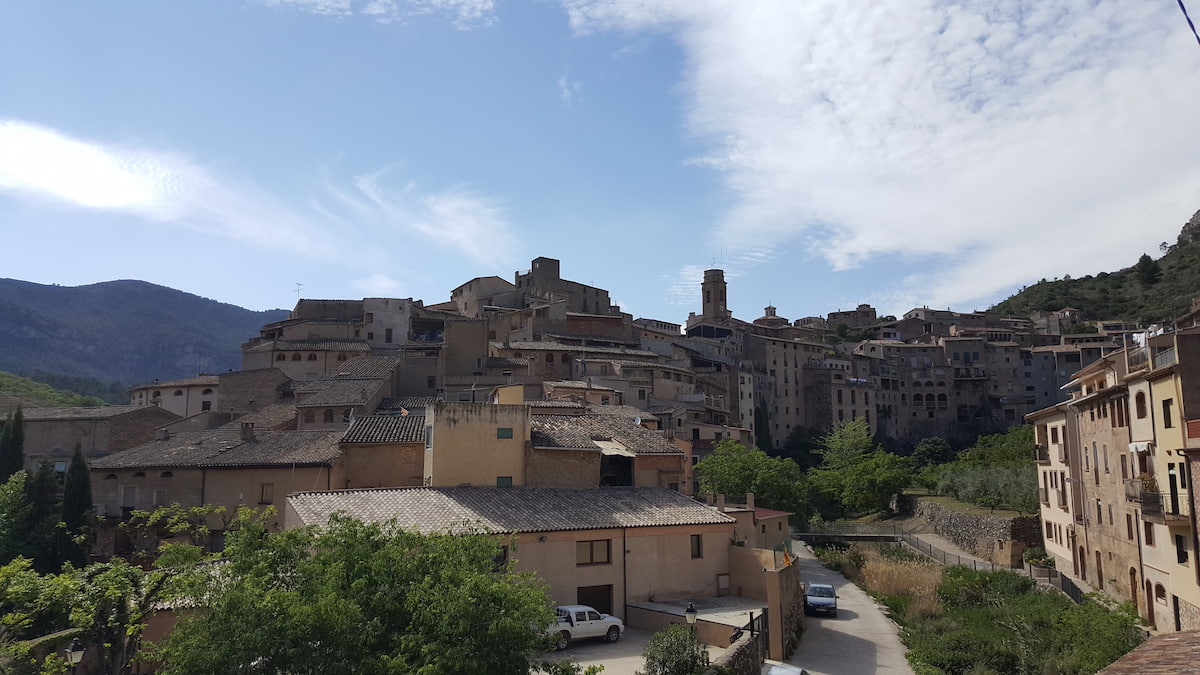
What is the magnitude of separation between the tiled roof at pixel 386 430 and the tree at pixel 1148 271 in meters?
127

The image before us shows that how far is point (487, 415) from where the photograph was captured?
98.2 ft

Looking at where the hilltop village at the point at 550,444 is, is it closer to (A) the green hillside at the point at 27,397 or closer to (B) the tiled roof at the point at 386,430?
(B) the tiled roof at the point at 386,430

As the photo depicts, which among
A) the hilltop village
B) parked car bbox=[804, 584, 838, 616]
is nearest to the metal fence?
the hilltop village

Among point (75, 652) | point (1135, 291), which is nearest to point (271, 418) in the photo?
point (75, 652)

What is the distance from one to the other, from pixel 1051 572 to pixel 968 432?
2979 inches

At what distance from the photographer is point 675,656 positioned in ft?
60.7

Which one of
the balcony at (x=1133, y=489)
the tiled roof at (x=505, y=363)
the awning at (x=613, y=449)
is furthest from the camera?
the tiled roof at (x=505, y=363)

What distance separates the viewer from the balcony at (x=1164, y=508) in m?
26.0

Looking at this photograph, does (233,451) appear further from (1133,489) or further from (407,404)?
(1133,489)

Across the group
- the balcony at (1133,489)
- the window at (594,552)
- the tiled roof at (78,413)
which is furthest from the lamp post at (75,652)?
the balcony at (1133,489)

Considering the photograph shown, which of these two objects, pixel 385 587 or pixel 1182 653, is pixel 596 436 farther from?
pixel 1182 653

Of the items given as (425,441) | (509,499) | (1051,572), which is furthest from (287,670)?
(1051,572)

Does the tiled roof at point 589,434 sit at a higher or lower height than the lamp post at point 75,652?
higher

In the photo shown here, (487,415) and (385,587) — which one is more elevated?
(487,415)
